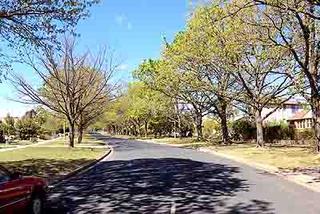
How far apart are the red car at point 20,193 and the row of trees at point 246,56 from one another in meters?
12.9

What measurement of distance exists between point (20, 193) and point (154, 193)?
527 centimetres

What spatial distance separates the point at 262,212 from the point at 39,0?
10.5 m

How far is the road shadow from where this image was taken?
1098 cm

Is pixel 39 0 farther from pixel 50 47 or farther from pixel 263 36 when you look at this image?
pixel 263 36

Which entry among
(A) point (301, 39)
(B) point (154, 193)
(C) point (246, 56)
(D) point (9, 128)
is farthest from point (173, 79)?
(D) point (9, 128)

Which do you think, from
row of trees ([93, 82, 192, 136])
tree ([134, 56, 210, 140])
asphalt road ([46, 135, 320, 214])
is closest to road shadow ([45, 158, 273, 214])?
asphalt road ([46, 135, 320, 214])

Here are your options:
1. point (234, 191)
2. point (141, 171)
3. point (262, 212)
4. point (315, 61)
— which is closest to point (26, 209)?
point (262, 212)

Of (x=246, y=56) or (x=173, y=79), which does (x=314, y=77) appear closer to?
(x=246, y=56)

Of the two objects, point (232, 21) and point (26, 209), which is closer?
point (26, 209)

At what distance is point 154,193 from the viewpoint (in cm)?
1352

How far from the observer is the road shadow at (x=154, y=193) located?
10975 millimetres

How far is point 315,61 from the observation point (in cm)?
2823

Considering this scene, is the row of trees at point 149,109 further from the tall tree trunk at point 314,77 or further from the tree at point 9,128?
the tall tree trunk at point 314,77

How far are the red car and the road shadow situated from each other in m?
1.14
